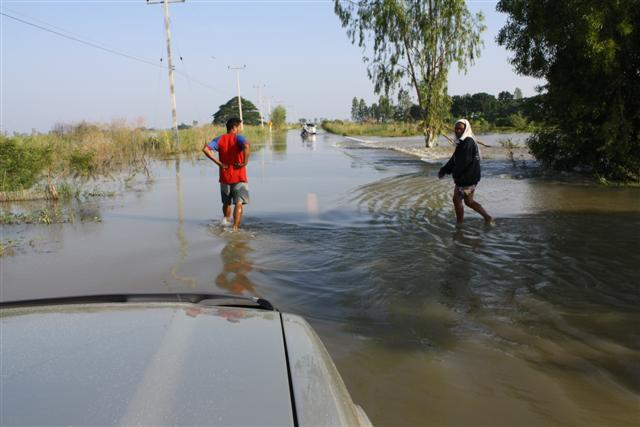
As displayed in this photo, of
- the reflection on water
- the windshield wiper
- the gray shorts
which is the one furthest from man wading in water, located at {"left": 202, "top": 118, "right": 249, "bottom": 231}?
the windshield wiper

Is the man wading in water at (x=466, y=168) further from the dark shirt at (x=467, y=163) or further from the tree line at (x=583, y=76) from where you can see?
the tree line at (x=583, y=76)

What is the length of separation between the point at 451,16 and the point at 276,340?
31795 mm

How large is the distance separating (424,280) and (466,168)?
369 centimetres

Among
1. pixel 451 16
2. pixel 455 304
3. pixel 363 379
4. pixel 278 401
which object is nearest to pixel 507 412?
pixel 363 379

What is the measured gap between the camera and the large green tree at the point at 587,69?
38.3 feet

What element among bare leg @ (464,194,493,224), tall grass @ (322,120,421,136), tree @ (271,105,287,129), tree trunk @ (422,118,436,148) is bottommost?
bare leg @ (464,194,493,224)

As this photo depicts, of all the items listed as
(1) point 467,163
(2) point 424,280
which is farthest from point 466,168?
(2) point 424,280

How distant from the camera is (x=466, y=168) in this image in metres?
8.67

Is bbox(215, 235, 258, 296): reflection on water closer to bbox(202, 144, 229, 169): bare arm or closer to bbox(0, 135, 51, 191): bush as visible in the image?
bbox(202, 144, 229, 169): bare arm

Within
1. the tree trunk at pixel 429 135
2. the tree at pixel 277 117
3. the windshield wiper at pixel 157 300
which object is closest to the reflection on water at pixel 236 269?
the windshield wiper at pixel 157 300

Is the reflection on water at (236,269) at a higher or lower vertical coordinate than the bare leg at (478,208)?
lower

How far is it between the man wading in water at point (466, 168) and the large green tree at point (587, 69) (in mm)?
5523

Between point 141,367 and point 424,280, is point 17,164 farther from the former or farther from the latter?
point 141,367

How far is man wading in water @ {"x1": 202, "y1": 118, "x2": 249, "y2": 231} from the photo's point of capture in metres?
8.56
